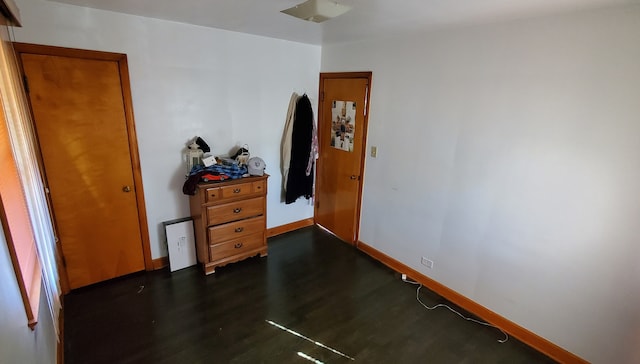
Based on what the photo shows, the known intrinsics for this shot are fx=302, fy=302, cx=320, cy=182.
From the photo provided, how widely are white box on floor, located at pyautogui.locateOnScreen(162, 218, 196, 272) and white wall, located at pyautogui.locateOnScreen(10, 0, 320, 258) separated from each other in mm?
161

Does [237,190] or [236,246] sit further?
[236,246]

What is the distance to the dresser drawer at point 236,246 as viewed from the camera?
3.07 m

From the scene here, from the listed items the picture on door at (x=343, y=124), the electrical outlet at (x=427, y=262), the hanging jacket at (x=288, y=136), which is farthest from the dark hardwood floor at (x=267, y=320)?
the picture on door at (x=343, y=124)

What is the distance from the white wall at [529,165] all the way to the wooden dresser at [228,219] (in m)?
1.48

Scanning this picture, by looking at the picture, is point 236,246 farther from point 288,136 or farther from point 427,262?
point 427,262

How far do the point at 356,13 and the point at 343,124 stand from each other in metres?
1.52

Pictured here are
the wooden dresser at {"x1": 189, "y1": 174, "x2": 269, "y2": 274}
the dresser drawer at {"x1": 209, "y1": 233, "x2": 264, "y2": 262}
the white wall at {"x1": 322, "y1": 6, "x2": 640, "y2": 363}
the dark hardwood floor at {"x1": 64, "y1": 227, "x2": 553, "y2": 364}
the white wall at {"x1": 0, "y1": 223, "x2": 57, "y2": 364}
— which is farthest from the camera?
the dresser drawer at {"x1": 209, "y1": 233, "x2": 264, "y2": 262}

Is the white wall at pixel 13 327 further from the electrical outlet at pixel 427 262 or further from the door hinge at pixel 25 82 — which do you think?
the electrical outlet at pixel 427 262

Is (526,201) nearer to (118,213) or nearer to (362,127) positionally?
(362,127)

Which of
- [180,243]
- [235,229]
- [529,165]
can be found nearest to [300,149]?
[235,229]

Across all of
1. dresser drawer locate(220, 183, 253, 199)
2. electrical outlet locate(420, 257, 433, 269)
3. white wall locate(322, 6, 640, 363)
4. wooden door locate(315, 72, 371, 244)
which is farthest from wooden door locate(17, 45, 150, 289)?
electrical outlet locate(420, 257, 433, 269)

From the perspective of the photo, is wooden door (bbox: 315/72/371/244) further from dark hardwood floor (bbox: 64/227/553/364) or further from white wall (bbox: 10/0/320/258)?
dark hardwood floor (bbox: 64/227/553/364)

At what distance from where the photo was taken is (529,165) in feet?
7.24

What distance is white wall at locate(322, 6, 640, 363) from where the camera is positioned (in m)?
1.86
